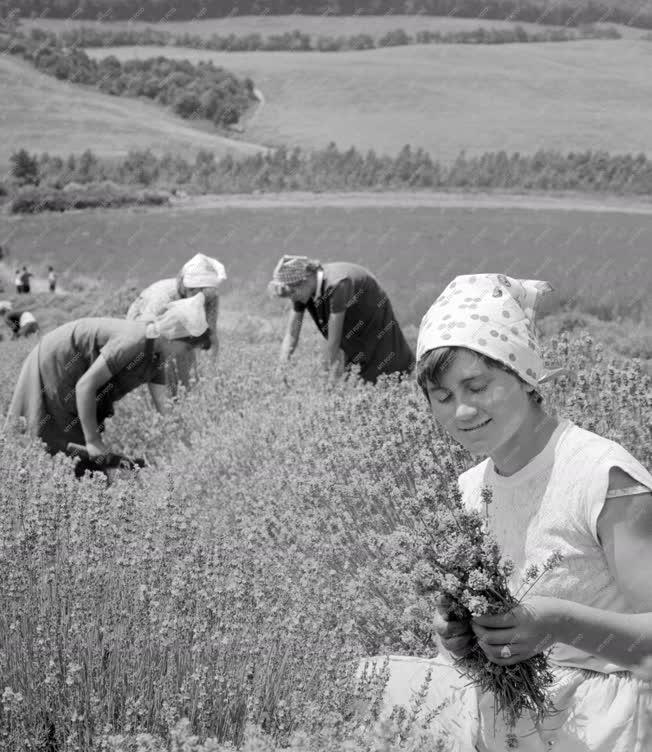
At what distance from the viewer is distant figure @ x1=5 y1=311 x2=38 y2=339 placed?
13.6m

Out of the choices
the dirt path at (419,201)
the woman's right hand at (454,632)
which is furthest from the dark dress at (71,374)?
the dirt path at (419,201)

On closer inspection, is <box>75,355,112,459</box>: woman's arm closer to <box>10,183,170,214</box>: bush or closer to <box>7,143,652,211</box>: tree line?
<box>7,143,652,211</box>: tree line

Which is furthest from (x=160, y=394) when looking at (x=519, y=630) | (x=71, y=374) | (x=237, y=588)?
(x=519, y=630)

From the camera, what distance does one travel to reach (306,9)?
69562mm

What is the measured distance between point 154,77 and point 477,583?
54.5m

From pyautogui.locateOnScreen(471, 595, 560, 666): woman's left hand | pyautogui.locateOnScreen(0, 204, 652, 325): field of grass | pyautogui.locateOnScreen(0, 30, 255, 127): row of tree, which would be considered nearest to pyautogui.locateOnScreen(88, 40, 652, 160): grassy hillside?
pyautogui.locateOnScreen(0, 30, 255, 127): row of tree

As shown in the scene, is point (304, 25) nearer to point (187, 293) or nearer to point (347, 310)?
point (187, 293)

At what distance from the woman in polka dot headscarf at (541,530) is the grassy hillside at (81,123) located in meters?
37.2

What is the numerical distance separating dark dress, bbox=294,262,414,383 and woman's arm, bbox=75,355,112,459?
1.36 m

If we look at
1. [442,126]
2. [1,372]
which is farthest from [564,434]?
[442,126]

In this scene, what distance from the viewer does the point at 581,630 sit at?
1.67m

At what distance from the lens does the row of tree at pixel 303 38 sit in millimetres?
59844

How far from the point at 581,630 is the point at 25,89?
59859 millimetres

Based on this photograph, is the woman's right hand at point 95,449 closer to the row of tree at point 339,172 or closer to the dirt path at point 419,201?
the dirt path at point 419,201
